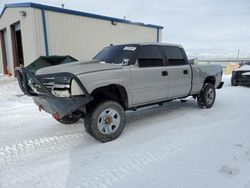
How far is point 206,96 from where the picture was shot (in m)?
6.05

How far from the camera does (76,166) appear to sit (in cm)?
299

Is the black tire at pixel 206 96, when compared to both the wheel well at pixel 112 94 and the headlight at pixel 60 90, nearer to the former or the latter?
the wheel well at pixel 112 94

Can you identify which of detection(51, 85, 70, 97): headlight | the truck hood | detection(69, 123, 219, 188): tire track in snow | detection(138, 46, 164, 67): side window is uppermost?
detection(138, 46, 164, 67): side window

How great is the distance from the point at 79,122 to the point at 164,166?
263 cm

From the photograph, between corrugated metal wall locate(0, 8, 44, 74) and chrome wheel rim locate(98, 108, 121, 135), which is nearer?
chrome wheel rim locate(98, 108, 121, 135)

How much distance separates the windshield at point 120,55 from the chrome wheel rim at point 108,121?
42.1 inches

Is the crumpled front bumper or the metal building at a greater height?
the metal building

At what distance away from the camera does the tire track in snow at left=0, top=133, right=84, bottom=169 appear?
3246 mm

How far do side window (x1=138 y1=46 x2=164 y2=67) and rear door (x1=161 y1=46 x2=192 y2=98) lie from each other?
0.23 metres

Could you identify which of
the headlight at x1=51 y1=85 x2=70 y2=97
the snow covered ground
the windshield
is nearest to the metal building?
the snow covered ground

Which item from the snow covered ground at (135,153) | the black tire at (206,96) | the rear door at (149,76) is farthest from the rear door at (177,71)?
the black tire at (206,96)

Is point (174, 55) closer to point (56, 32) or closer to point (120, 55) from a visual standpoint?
point (120, 55)

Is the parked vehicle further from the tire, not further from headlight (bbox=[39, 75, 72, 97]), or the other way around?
headlight (bbox=[39, 75, 72, 97])

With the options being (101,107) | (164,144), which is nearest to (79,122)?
(101,107)
